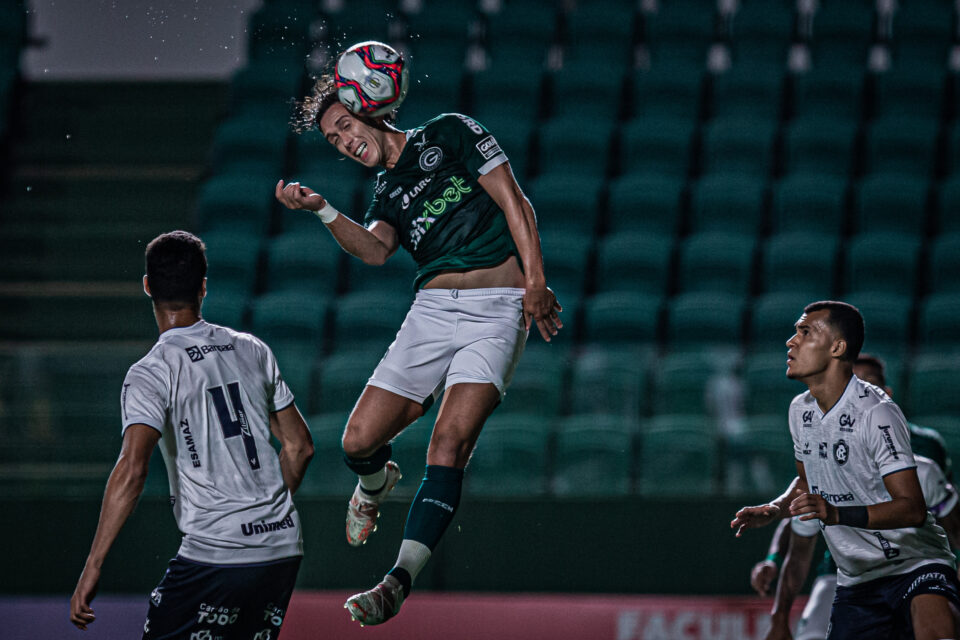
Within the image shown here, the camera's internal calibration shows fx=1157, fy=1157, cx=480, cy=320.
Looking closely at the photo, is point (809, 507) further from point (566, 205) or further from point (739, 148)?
point (739, 148)

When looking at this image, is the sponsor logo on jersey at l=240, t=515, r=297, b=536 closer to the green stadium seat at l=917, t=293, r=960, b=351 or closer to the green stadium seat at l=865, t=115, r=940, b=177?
the green stadium seat at l=917, t=293, r=960, b=351

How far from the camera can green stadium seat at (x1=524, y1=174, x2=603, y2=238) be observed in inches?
396

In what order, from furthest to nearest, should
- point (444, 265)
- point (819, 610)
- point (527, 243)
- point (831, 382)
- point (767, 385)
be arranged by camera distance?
point (767, 385), point (819, 610), point (444, 265), point (831, 382), point (527, 243)

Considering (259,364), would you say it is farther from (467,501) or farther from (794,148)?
(794,148)

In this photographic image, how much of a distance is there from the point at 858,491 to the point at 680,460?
2.78 m

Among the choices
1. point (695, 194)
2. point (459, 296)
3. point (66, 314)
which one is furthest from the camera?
point (695, 194)

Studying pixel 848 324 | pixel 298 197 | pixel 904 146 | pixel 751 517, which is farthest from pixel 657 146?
pixel 751 517

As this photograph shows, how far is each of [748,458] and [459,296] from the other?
3.25 meters

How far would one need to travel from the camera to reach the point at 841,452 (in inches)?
175

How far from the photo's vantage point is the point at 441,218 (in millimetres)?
4715

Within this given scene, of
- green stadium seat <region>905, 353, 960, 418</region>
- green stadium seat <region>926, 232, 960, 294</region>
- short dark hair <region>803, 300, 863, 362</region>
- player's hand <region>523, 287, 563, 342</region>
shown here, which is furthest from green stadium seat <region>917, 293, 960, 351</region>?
player's hand <region>523, 287, 563, 342</region>

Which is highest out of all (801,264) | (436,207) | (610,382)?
(436,207)

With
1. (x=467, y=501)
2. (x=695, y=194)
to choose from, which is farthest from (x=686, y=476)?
(x=695, y=194)

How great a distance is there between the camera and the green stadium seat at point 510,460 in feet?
24.0
